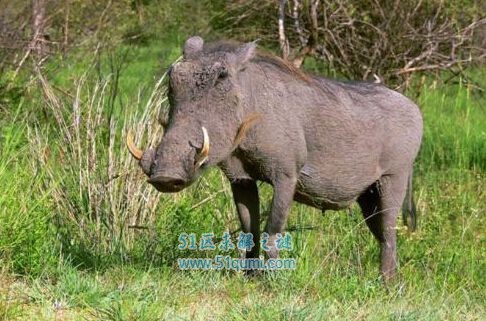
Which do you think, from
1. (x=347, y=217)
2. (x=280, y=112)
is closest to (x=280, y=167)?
(x=280, y=112)

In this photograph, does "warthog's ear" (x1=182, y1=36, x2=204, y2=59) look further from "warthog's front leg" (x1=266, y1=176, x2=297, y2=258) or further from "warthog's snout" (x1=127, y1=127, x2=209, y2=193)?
"warthog's front leg" (x1=266, y1=176, x2=297, y2=258)

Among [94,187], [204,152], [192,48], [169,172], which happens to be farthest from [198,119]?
[94,187]

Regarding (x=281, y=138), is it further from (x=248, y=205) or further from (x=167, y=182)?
(x=167, y=182)

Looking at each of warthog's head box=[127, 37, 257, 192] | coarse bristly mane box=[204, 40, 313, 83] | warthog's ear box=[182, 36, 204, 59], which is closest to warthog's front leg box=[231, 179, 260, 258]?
warthog's head box=[127, 37, 257, 192]

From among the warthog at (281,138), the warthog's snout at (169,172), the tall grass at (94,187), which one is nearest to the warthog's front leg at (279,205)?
the warthog at (281,138)

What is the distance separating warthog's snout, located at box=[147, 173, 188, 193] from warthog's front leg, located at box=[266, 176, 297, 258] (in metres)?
0.60

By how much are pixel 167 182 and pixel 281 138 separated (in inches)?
27.9

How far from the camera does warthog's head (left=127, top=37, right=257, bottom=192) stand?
437 centimetres

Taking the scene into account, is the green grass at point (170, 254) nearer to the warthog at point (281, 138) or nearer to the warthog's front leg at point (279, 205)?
the warthog's front leg at point (279, 205)

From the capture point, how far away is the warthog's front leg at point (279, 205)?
481cm

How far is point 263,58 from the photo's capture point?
16.5ft

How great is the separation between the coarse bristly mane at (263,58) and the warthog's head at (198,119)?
0.03 metres

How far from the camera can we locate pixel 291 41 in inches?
368

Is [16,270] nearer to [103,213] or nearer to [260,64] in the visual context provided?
[103,213]
